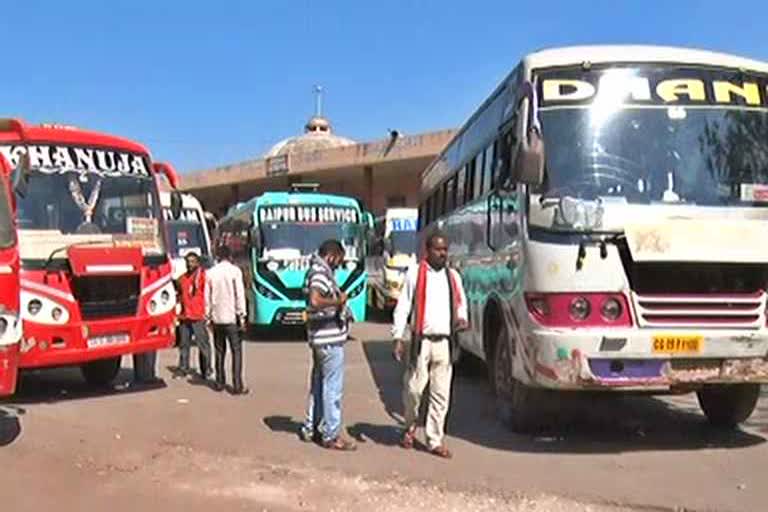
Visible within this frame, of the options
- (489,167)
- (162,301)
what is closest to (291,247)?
(162,301)

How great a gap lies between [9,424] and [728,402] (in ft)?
22.4

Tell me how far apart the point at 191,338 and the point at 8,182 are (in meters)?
4.87

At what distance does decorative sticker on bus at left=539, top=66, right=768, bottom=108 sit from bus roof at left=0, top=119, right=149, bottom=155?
5751 mm

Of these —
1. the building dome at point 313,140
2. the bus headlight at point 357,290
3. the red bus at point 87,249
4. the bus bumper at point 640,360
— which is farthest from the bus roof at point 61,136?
the building dome at point 313,140

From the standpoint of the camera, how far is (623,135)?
747 centimetres

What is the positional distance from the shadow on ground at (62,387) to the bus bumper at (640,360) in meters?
6.07

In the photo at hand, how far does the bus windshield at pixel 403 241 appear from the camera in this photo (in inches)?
906

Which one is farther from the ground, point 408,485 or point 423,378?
point 423,378

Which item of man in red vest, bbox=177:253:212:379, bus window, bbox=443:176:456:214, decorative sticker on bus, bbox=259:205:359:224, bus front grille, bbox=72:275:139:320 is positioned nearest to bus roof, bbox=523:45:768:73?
bus window, bbox=443:176:456:214

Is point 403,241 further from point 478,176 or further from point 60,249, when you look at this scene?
point 60,249

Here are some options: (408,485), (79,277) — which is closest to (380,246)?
(79,277)

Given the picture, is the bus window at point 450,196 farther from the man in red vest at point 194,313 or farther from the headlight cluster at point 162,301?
the headlight cluster at point 162,301

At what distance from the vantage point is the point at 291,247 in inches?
712

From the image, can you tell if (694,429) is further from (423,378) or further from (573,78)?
(573,78)
